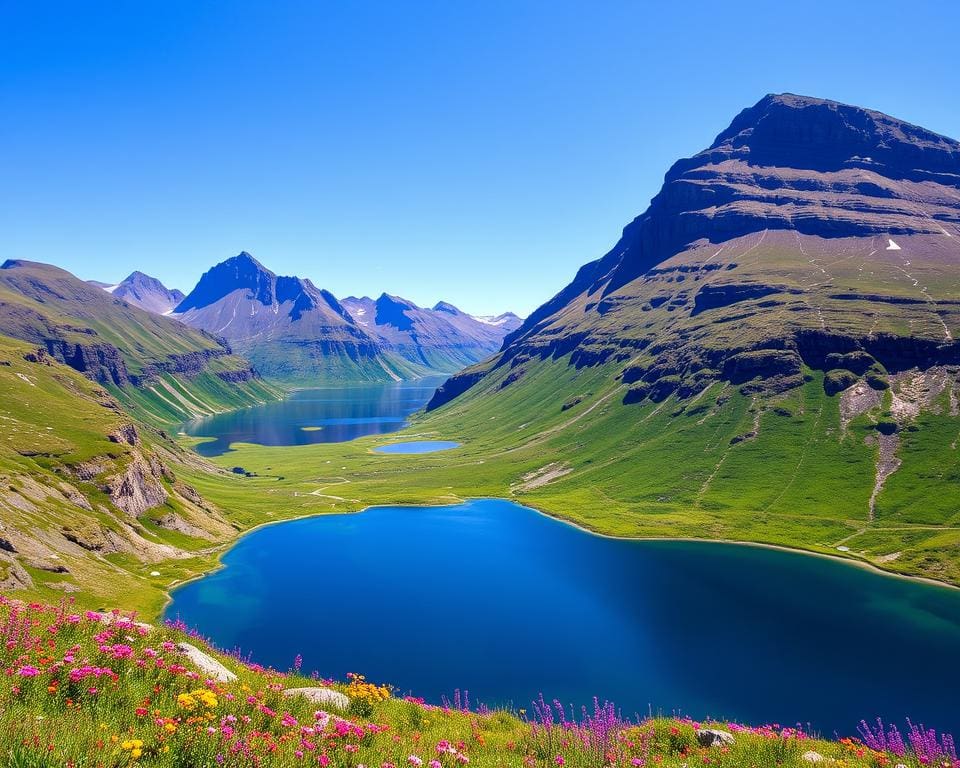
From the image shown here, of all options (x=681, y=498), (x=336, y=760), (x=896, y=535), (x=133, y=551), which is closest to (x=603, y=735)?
(x=336, y=760)

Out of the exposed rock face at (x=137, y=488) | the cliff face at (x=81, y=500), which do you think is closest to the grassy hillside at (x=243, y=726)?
the cliff face at (x=81, y=500)

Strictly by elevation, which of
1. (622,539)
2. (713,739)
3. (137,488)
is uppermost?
(713,739)

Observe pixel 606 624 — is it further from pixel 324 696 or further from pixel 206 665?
pixel 206 665

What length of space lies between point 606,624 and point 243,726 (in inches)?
3697

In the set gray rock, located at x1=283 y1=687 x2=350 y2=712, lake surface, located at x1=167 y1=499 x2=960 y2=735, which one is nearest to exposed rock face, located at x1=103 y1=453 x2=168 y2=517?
lake surface, located at x1=167 y1=499 x2=960 y2=735

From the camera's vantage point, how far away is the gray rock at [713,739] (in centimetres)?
1944

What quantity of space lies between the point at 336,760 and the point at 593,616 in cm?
9614

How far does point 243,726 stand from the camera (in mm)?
13188

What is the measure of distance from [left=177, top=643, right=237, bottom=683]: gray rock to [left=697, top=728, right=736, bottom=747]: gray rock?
16378mm

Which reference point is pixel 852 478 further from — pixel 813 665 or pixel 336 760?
pixel 336 760

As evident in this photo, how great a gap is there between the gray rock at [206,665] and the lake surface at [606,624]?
57842 millimetres

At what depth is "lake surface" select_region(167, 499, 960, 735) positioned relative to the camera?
72.6 metres

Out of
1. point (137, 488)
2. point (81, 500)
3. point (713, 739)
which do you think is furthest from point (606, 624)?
point (137, 488)

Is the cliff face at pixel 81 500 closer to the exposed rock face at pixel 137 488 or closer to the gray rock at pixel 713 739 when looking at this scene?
the exposed rock face at pixel 137 488
